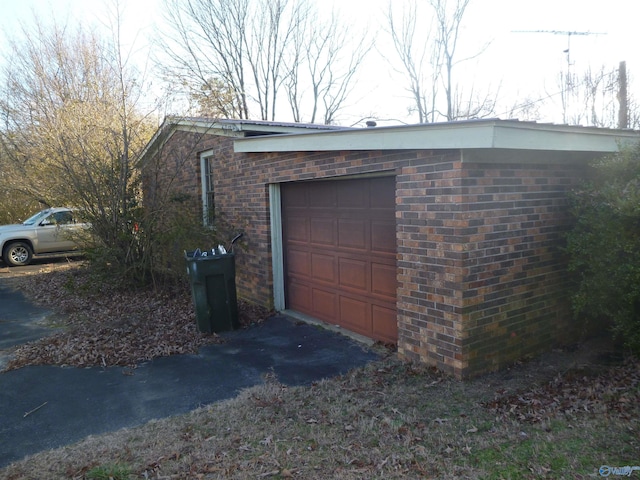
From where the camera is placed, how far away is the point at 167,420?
173 inches

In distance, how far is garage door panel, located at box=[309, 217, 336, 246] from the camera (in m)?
6.93

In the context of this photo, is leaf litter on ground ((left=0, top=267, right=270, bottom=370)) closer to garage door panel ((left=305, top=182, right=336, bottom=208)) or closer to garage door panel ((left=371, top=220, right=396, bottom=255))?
garage door panel ((left=305, top=182, right=336, bottom=208))

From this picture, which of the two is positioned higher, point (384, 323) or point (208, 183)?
point (208, 183)

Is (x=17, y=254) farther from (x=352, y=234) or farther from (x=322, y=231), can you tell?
(x=352, y=234)

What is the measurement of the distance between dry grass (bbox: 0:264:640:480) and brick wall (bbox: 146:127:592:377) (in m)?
0.42

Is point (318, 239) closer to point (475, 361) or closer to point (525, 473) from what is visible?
point (475, 361)

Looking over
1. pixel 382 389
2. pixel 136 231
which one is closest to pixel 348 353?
pixel 382 389

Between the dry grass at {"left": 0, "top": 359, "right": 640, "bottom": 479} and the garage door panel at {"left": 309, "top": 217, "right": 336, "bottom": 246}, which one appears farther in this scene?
the garage door panel at {"left": 309, "top": 217, "right": 336, "bottom": 246}

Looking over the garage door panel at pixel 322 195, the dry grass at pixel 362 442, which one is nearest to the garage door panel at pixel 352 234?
the garage door panel at pixel 322 195

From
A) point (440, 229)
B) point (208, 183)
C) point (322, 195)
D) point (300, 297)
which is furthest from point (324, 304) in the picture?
point (208, 183)

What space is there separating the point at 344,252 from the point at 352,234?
1.05 ft

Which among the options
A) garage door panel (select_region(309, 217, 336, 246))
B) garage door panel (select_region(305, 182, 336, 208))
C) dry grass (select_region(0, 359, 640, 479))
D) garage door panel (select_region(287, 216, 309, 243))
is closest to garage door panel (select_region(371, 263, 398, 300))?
garage door panel (select_region(309, 217, 336, 246))

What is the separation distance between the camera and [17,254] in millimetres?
15320

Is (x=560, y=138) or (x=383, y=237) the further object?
(x=383, y=237)
